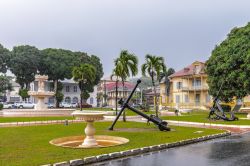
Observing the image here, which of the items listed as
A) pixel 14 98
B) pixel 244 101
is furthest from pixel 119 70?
pixel 14 98

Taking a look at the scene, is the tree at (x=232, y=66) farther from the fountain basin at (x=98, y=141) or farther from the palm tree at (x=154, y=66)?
the fountain basin at (x=98, y=141)

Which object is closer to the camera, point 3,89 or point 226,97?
point 226,97

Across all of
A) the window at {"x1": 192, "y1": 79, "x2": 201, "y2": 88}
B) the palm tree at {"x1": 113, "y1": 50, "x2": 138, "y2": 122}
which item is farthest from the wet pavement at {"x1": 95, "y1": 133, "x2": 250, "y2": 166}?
the window at {"x1": 192, "y1": 79, "x2": 201, "y2": 88}

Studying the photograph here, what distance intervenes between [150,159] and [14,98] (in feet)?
283

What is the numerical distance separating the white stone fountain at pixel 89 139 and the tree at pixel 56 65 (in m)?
50.6

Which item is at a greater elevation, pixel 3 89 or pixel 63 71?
pixel 63 71

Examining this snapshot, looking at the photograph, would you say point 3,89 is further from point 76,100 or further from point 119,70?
point 119,70

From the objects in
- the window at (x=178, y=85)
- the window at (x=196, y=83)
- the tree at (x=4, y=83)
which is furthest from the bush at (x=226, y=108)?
the tree at (x=4, y=83)

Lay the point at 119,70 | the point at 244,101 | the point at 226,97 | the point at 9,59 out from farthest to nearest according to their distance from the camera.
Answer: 1. the point at 9,59
2. the point at 244,101
3. the point at 226,97
4. the point at 119,70

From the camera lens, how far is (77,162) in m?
10.9

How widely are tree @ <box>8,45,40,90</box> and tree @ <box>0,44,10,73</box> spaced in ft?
2.97

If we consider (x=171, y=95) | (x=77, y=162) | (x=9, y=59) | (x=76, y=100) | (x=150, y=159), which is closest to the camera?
(x=77, y=162)

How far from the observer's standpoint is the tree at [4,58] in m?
65.8

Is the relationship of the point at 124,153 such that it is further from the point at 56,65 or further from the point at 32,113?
the point at 56,65
